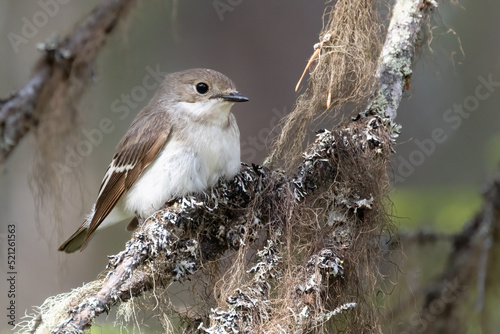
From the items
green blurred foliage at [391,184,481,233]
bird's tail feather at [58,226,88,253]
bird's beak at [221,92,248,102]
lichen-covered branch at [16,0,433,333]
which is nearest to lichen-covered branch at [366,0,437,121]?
lichen-covered branch at [16,0,433,333]

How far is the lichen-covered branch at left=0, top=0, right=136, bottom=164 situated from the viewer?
4.11 metres

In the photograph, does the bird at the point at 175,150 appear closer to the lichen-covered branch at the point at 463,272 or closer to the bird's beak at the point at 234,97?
the bird's beak at the point at 234,97

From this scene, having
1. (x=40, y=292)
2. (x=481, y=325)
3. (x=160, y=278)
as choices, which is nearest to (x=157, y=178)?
(x=160, y=278)

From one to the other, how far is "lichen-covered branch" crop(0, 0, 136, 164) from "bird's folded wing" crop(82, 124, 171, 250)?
0.55 m

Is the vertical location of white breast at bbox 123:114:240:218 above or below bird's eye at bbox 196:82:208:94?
below

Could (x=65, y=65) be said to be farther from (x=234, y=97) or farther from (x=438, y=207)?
(x=438, y=207)

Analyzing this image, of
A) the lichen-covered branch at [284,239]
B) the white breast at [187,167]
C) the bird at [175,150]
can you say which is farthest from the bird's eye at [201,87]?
the lichen-covered branch at [284,239]

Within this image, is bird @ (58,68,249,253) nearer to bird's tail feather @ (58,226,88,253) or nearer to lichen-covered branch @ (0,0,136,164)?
bird's tail feather @ (58,226,88,253)

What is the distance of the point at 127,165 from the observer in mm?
4285

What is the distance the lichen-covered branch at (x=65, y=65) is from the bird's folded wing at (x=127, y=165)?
1.81 feet

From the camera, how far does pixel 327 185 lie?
139 inches

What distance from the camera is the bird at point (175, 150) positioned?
3910 millimetres

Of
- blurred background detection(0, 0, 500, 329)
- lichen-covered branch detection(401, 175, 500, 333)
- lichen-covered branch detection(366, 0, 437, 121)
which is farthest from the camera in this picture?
blurred background detection(0, 0, 500, 329)

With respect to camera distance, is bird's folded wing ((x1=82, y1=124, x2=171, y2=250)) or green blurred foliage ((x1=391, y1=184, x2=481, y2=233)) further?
green blurred foliage ((x1=391, y1=184, x2=481, y2=233))
